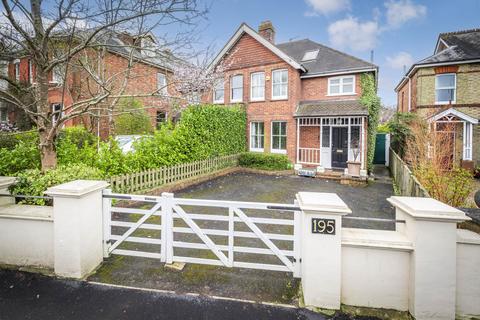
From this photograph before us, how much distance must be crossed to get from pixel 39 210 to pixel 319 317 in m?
4.56

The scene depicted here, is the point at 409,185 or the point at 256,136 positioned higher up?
the point at 256,136

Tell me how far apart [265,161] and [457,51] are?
45.0ft

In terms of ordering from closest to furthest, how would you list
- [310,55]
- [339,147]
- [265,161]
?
[265,161], [339,147], [310,55]

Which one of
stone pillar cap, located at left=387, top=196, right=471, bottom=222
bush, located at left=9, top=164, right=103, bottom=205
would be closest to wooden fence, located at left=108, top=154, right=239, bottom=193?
bush, located at left=9, top=164, right=103, bottom=205

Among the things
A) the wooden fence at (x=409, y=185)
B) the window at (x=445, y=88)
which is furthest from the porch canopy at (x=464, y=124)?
the wooden fence at (x=409, y=185)

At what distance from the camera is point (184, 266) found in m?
4.01

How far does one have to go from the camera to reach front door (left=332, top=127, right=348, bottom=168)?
48.3ft

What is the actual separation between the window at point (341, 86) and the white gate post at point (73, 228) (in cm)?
1470

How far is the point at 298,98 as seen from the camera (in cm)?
1569

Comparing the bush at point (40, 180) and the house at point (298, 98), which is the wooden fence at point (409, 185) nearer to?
the house at point (298, 98)

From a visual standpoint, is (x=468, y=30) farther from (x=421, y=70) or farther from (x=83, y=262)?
(x=83, y=262)

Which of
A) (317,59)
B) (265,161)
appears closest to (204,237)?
(265,161)

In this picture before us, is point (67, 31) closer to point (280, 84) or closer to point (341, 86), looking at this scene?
point (280, 84)

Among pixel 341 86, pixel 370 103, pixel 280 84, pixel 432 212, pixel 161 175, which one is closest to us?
pixel 432 212
